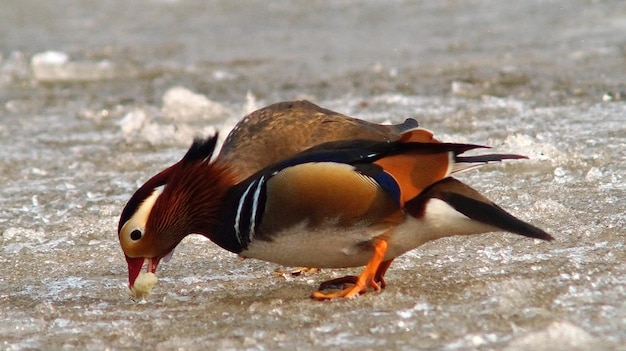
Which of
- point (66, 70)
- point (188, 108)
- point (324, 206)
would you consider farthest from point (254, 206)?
point (66, 70)

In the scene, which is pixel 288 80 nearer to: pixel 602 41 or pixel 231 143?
pixel 602 41

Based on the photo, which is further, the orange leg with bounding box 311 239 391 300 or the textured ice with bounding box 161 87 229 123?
the textured ice with bounding box 161 87 229 123

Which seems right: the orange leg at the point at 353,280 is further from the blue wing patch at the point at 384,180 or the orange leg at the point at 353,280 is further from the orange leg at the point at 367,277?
the blue wing patch at the point at 384,180

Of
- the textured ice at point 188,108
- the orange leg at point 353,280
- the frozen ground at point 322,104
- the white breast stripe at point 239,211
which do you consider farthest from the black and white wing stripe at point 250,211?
the textured ice at point 188,108

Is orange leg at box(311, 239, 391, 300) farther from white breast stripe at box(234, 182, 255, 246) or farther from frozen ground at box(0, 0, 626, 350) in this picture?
white breast stripe at box(234, 182, 255, 246)

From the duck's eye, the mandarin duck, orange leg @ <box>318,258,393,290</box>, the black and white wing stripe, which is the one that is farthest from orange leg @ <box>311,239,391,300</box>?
the duck's eye

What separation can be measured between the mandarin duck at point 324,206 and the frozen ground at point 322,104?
0.18 m

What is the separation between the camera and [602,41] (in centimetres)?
823

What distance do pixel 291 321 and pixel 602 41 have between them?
5764 millimetres

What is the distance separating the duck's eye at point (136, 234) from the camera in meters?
3.45

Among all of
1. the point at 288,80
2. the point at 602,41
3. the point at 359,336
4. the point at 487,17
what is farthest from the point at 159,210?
the point at 487,17

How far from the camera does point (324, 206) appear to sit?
335cm

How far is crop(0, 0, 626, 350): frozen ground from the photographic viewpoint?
3.18 meters

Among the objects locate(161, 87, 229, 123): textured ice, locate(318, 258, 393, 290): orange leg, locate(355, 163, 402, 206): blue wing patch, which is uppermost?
locate(355, 163, 402, 206): blue wing patch
